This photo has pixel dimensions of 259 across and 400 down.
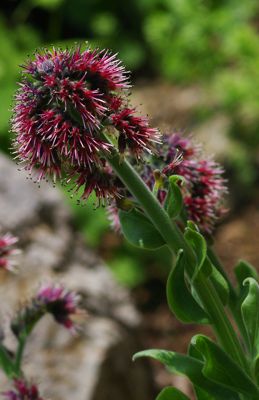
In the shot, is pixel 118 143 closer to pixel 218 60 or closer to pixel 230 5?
pixel 218 60

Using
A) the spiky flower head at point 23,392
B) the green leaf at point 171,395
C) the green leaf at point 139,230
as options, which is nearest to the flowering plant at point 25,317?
the spiky flower head at point 23,392

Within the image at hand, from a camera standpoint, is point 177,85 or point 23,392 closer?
point 23,392

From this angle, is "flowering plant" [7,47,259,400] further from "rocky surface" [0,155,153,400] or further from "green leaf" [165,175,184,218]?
"rocky surface" [0,155,153,400]

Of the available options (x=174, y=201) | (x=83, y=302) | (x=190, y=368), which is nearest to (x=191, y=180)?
(x=174, y=201)

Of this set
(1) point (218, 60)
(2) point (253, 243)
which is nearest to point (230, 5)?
(1) point (218, 60)

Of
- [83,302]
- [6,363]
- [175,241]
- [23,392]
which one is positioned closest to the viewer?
[175,241]

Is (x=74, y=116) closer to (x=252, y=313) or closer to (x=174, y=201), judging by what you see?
(x=174, y=201)
